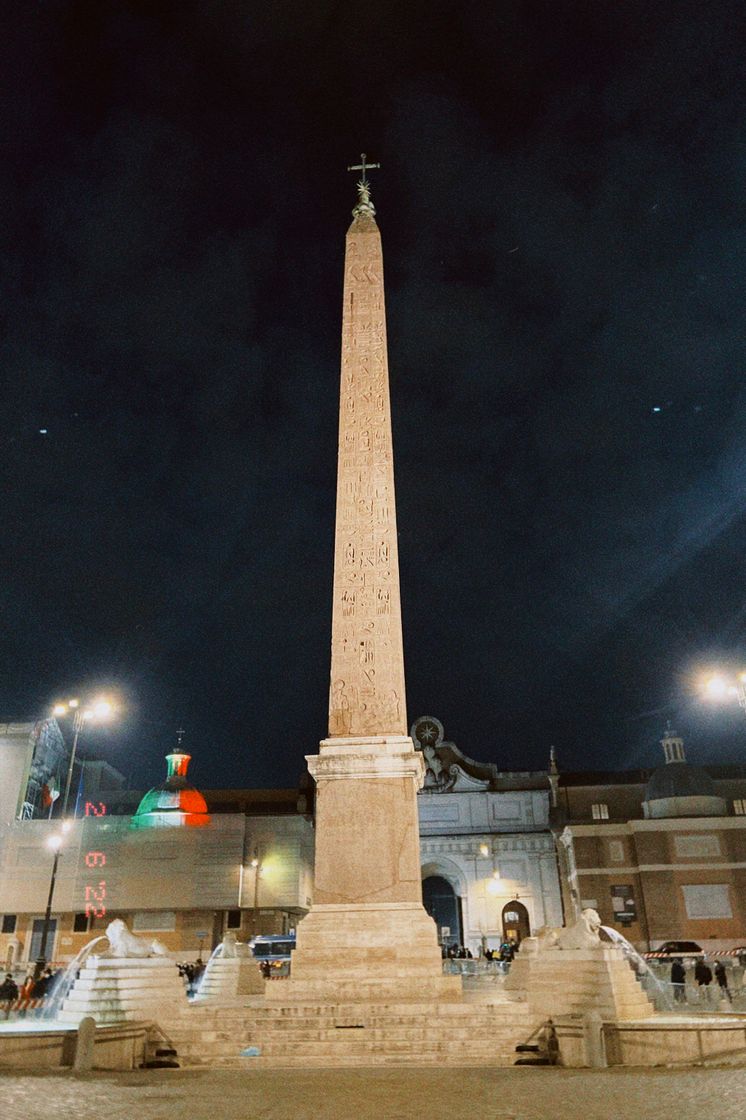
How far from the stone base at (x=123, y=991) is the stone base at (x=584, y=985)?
5357 millimetres

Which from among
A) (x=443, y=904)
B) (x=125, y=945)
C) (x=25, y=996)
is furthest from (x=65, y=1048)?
(x=443, y=904)

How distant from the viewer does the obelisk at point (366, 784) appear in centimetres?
1326

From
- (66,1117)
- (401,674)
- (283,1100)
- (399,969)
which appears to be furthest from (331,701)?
(66,1117)

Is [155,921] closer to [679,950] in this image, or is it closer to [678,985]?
[679,950]

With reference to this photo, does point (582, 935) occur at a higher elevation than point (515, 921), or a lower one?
lower

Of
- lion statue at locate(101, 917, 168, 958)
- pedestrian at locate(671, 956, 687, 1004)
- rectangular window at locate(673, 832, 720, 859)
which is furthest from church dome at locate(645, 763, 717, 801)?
lion statue at locate(101, 917, 168, 958)

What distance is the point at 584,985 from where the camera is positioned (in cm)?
1250

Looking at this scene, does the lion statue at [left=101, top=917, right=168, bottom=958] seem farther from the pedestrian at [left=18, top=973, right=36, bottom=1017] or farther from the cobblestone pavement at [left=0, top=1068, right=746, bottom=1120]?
the pedestrian at [left=18, top=973, right=36, bottom=1017]

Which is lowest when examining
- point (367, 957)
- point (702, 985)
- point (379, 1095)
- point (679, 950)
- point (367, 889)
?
point (379, 1095)

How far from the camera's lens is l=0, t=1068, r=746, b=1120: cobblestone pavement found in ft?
23.9

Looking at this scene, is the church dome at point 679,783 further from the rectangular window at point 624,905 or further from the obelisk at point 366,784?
the obelisk at point 366,784

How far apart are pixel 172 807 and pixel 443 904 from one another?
16730 millimetres

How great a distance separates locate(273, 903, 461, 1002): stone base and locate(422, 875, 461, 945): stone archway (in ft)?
117

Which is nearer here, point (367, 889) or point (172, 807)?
point (367, 889)
